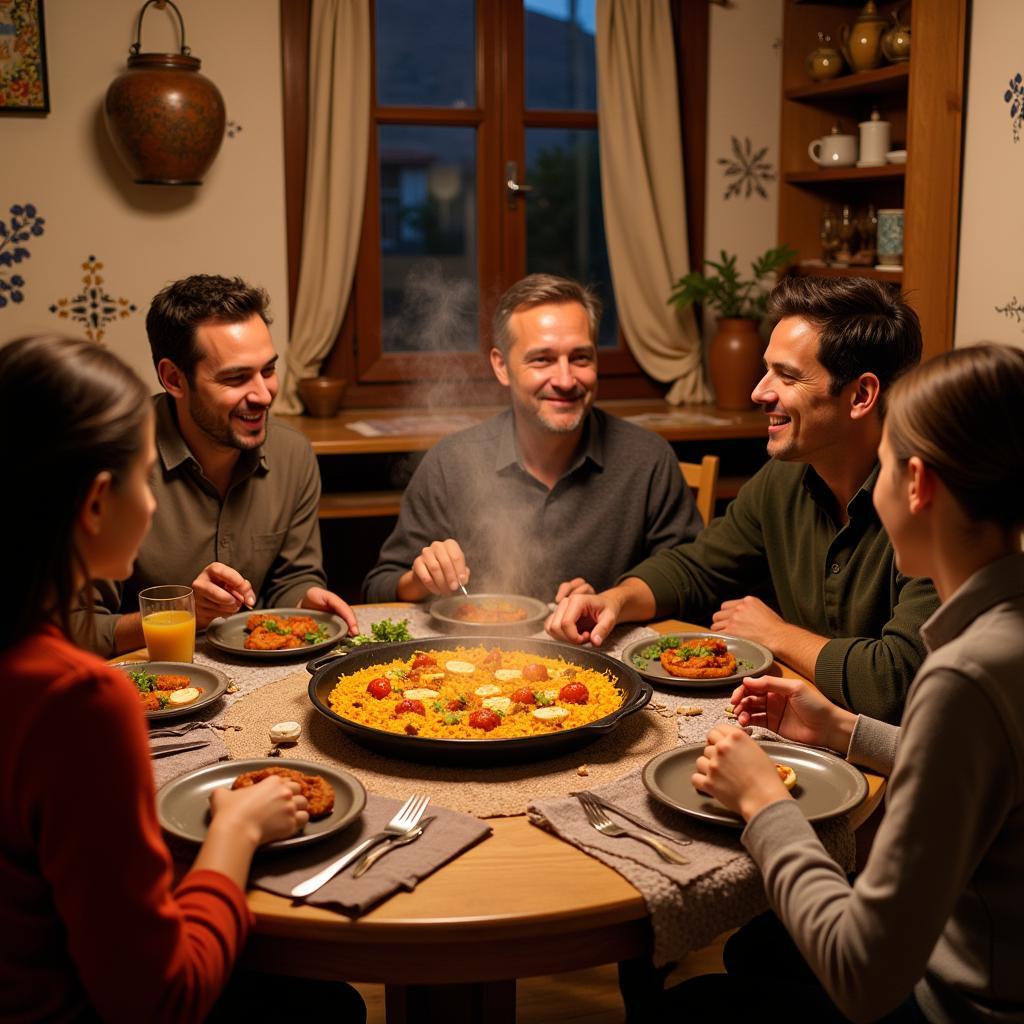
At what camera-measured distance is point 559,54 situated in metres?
4.71

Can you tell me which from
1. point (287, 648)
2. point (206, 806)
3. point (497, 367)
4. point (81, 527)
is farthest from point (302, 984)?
point (497, 367)

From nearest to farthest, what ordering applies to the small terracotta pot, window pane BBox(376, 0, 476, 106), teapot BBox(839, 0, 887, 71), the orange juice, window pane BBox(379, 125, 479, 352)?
the orange juice
teapot BBox(839, 0, 887, 71)
the small terracotta pot
window pane BBox(376, 0, 476, 106)
window pane BBox(379, 125, 479, 352)

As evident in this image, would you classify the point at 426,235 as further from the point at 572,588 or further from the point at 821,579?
the point at 821,579

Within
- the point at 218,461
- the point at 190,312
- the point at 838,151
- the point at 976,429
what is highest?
the point at 838,151

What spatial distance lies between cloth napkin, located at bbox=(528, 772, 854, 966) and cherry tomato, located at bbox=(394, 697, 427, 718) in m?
0.31

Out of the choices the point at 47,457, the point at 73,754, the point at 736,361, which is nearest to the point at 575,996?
the point at 73,754

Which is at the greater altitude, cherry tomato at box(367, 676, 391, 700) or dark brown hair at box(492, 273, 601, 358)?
dark brown hair at box(492, 273, 601, 358)

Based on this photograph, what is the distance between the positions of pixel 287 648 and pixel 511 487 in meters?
0.95

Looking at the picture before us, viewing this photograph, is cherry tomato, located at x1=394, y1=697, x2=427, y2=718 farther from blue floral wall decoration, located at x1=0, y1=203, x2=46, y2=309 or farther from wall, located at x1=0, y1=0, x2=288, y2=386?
blue floral wall decoration, located at x1=0, y1=203, x2=46, y2=309

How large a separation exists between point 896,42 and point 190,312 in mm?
2739

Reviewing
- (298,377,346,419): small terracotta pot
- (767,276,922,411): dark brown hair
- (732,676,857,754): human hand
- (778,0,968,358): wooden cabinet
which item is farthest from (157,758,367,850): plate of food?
(298,377,346,419): small terracotta pot

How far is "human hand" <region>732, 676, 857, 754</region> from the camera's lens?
1.73 m

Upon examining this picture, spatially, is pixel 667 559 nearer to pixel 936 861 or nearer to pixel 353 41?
pixel 936 861

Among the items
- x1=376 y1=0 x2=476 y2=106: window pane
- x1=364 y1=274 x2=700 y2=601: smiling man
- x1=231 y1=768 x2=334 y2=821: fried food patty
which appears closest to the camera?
x1=231 y1=768 x2=334 y2=821: fried food patty
